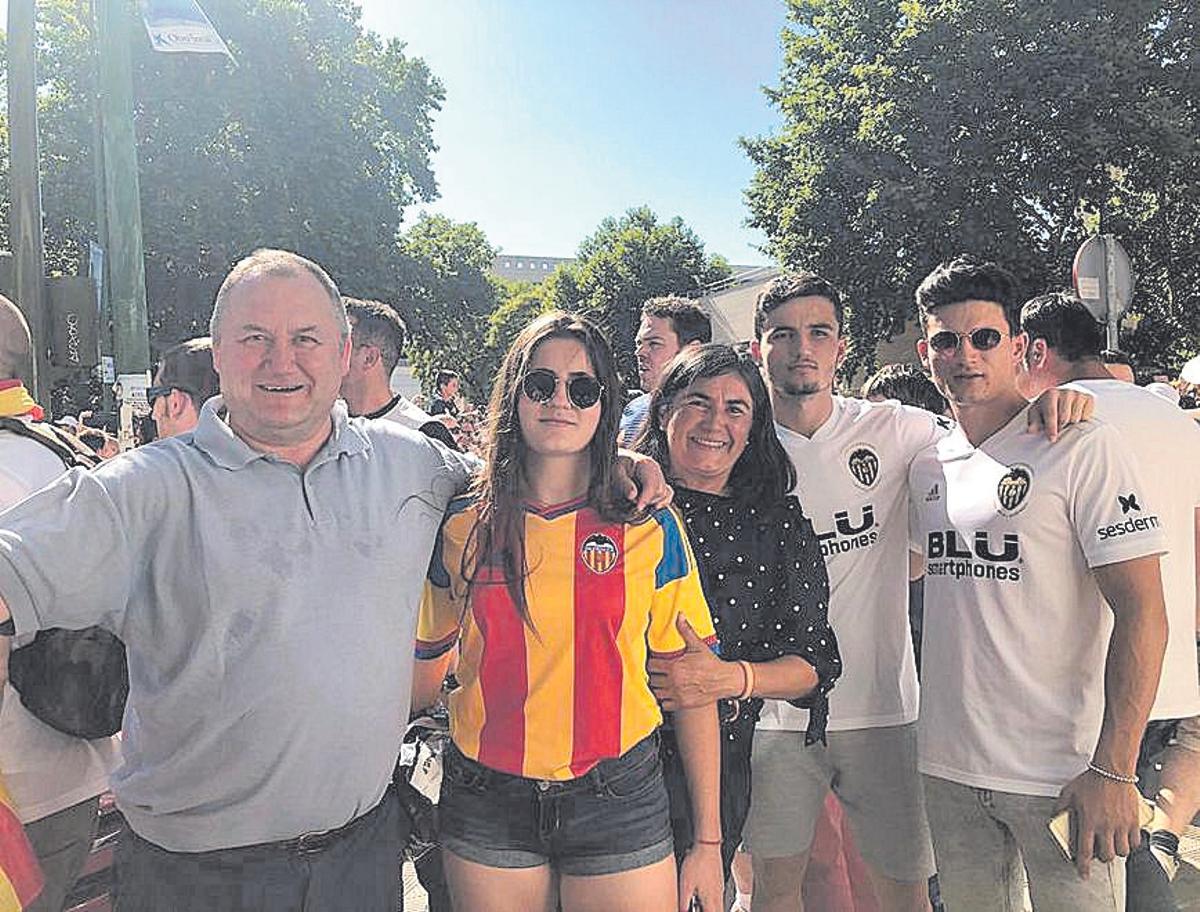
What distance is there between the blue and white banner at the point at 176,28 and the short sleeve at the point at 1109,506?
22.2 feet

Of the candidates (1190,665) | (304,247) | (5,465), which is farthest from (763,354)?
(304,247)

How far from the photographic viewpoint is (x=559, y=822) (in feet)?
7.59

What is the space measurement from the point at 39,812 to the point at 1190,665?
11.1 ft

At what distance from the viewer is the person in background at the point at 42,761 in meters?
2.40

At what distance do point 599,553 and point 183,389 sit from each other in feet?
6.56

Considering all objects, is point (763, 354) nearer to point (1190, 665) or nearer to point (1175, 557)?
point (1175, 557)

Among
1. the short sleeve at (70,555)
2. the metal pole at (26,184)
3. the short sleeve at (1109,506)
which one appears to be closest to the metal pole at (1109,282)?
the short sleeve at (1109,506)

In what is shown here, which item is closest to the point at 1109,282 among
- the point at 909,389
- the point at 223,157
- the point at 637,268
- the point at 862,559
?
the point at 909,389

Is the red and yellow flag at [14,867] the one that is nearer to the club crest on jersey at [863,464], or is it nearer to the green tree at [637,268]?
the club crest on jersey at [863,464]

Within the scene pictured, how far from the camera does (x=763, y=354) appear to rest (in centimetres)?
360

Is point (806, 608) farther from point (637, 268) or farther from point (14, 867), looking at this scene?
point (637, 268)

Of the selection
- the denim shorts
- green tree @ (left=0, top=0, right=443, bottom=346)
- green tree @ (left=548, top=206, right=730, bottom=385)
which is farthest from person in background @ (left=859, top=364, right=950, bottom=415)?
green tree @ (left=548, top=206, right=730, bottom=385)

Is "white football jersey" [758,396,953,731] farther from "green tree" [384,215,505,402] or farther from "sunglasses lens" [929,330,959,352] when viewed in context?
"green tree" [384,215,505,402]

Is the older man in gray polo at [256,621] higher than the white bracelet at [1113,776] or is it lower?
higher
